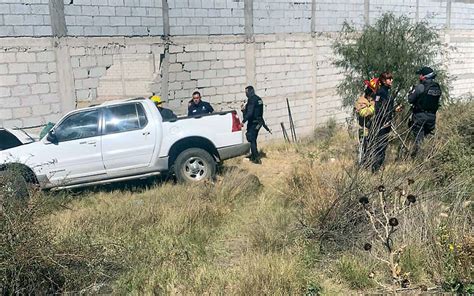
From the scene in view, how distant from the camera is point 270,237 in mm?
5488

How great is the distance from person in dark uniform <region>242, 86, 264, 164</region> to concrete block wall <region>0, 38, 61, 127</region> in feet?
13.4

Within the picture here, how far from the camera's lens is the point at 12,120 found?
9.32 meters

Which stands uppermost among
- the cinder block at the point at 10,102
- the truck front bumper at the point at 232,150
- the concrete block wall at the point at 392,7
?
the concrete block wall at the point at 392,7

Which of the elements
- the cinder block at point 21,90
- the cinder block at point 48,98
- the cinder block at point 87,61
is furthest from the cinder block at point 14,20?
the cinder block at point 48,98

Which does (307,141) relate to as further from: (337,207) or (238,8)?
(337,207)

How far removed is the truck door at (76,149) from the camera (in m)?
7.83

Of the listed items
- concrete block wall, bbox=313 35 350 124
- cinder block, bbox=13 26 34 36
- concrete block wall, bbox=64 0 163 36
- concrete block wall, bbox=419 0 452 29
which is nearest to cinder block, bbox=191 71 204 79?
concrete block wall, bbox=64 0 163 36

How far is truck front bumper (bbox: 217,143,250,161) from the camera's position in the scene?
28.9ft

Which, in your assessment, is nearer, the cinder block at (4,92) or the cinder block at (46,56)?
the cinder block at (4,92)

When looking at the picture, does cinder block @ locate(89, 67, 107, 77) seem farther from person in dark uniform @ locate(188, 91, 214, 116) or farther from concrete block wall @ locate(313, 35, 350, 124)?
concrete block wall @ locate(313, 35, 350, 124)

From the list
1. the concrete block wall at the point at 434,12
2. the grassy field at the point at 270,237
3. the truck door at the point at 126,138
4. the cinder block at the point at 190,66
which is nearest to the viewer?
the grassy field at the point at 270,237

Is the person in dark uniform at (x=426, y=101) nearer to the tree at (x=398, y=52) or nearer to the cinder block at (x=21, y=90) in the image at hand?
the tree at (x=398, y=52)

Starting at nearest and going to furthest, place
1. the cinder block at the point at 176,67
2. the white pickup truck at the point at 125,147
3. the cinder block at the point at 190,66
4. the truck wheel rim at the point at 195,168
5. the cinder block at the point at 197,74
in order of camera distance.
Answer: the white pickup truck at the point at 125,147 < the truck wheel rim at the point at 195,168 < the cinder block at the point at 176,67 < the cinder block at the point at 190,66 < the cinder block at the point at 197,74

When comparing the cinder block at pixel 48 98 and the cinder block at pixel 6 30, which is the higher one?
the cinder block at pixel 6 30
